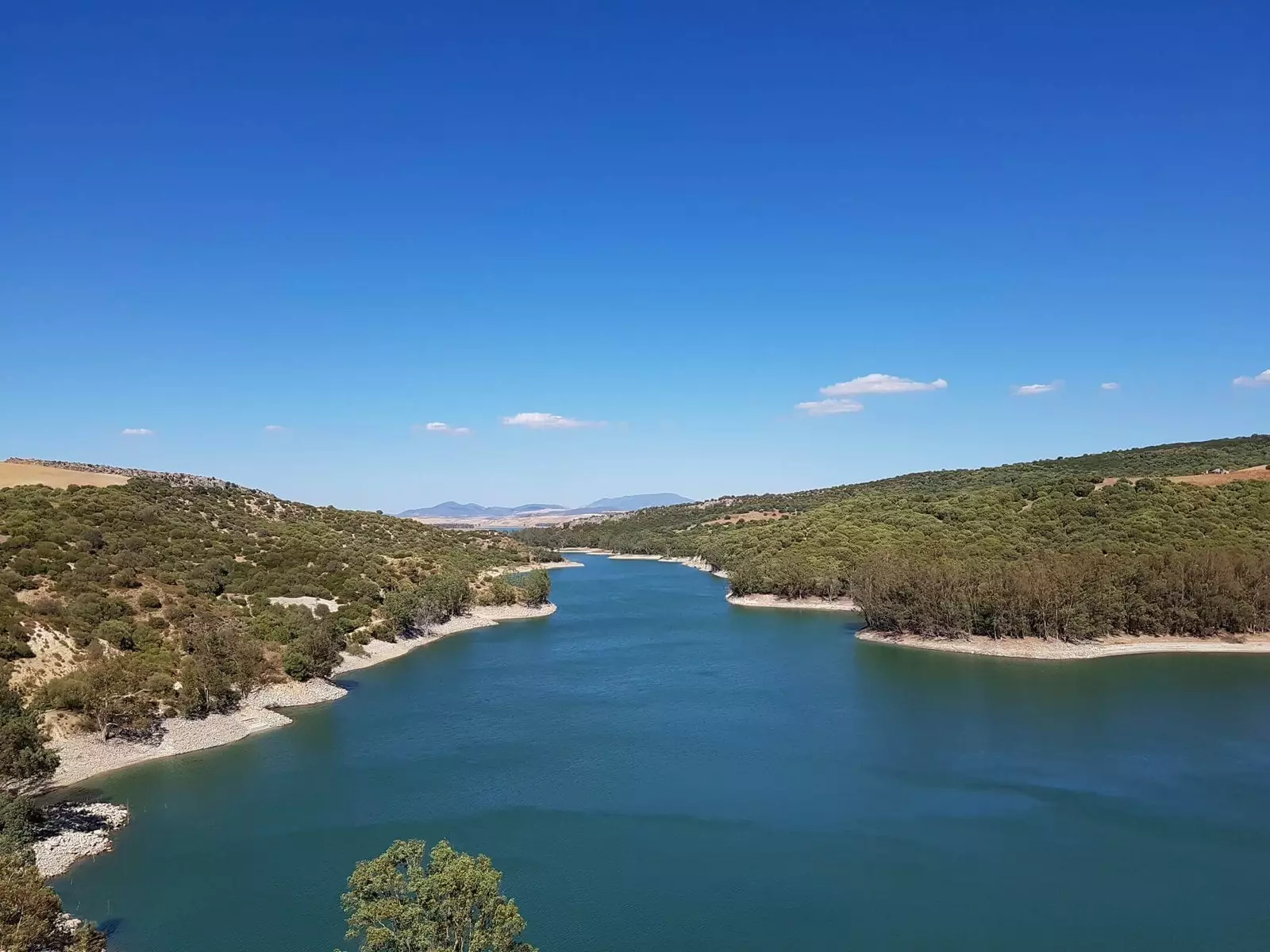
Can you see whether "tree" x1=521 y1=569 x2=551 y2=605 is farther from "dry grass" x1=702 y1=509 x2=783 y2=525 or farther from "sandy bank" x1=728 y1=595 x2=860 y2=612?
"dry grass" x1=702 y1=509 x2=783 y2=525

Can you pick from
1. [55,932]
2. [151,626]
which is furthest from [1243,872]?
[151,626]

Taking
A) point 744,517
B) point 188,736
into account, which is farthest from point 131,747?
point 744,517

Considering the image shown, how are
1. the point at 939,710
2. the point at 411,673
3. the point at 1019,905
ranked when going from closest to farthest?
the point at 1019,905, the point at 939,710, the point at 411,673

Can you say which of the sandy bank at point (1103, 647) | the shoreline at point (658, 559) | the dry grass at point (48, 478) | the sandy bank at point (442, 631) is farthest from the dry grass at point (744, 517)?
the dry grass at point (48, 478)

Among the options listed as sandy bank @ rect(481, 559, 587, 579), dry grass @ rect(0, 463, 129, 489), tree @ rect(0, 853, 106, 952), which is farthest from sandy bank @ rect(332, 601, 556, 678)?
dry grass @ rect(0, 463, 129, 489)

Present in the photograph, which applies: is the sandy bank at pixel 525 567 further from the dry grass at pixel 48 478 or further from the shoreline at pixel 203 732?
the dry grass at pixel 48 478

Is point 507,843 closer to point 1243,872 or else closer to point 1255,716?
point 1243,872

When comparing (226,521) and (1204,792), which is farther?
(226,521)

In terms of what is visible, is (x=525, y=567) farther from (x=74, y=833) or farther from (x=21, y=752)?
(x=74, y=833)
